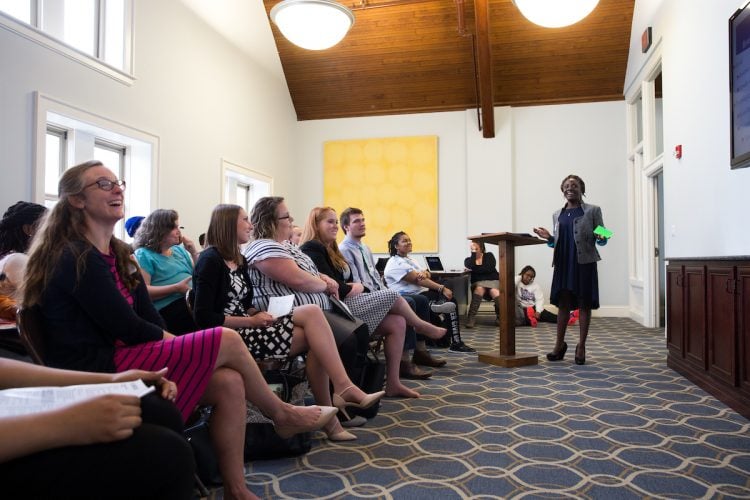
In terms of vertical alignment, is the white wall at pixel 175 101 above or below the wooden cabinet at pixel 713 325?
above

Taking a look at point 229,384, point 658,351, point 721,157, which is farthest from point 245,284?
point 658,351

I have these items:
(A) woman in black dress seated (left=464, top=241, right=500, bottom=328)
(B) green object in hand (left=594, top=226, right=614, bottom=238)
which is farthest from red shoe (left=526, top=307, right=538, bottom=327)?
(B) green object in hand (left=594, top=226, right=614, bottom=238)

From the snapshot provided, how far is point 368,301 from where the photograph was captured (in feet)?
11.1

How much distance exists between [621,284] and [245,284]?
23.2 ft

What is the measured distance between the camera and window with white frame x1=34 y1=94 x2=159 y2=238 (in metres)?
4.23

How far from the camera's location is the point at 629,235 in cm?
827

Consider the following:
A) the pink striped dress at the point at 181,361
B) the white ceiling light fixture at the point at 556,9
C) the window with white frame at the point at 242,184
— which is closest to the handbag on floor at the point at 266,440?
the pink striped dress at the point at 181,361

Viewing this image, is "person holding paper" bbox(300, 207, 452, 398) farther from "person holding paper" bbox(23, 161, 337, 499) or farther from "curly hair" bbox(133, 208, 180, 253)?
"person holding paper" bbox(23, 161, 337, 499)

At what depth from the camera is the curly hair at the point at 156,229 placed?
360cm

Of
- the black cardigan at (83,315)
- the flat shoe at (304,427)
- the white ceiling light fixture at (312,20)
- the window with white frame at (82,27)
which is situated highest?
the white ceiling light fixture at (312,20)

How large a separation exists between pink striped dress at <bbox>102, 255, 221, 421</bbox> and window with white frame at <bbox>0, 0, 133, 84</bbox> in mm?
3380

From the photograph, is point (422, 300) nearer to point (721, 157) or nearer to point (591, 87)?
point (721, 157)

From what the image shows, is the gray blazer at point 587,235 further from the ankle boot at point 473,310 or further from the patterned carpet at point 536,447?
the ankle boot at point 473,310

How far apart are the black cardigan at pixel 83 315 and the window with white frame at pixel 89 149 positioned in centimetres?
235
